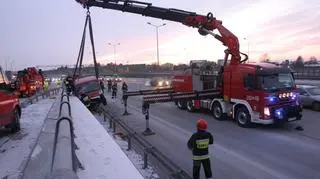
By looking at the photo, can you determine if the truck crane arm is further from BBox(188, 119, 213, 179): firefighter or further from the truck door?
BBox(188, 119, 213, 179): firefighter

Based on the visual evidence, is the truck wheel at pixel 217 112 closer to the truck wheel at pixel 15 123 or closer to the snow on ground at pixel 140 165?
the snow on ground at pixel 140 165

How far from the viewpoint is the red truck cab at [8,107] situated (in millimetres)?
15614

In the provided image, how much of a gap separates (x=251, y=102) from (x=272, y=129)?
1.38 metres

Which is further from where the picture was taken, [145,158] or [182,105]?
[182,105]

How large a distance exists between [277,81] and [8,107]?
1045 cm

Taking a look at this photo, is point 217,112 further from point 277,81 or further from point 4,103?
point 4,103

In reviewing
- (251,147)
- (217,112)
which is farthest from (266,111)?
(217,112)

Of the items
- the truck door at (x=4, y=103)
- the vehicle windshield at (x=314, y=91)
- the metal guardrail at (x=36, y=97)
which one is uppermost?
the truck door at (x=4, y=103)

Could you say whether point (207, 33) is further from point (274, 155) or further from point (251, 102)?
point (274, 155)

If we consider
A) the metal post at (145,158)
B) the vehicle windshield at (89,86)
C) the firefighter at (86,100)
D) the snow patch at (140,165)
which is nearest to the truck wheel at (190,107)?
the firefighter at (86,100)

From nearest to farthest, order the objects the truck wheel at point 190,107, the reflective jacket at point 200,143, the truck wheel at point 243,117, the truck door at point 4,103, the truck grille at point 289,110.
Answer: the reflective jacket at point 200,143
the truck door at point 4,103
the truck grille at point 289,110
the truck wheel at point 243,117
the truck wheel at point 190,107

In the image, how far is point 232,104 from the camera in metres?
20.3

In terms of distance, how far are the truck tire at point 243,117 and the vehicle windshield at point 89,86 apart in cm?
1417

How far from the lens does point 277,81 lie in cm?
1861
